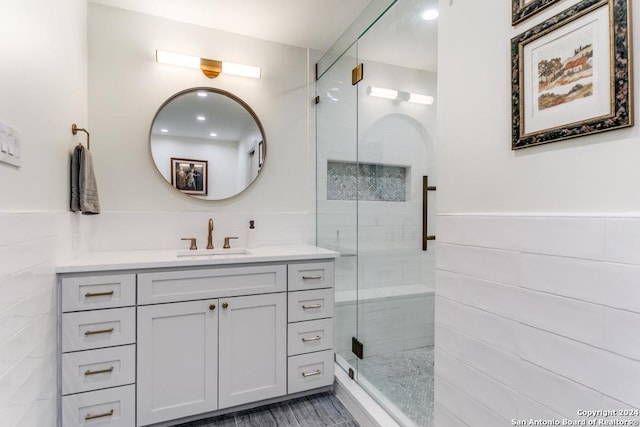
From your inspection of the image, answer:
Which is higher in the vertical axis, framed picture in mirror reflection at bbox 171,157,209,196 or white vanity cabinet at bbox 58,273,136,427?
framed picture in mirror reflection at bbox 171,157,209,196

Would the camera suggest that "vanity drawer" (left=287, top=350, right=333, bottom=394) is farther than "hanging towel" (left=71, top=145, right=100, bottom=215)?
Yes

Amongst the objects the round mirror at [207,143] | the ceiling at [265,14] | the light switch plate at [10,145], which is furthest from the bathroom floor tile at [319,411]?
the ceiling at [265,14]

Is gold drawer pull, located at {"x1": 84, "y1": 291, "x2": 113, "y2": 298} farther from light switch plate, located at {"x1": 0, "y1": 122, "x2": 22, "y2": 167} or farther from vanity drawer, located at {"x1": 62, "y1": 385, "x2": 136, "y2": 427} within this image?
light switch plate, located at {"x1": 0, "y1": 122, "x2": 22, "y2": 167}

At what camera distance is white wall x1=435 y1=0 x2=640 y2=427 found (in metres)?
0.71

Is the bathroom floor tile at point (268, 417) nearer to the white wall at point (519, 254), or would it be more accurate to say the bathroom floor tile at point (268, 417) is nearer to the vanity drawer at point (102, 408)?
the vanity drawer at point (102, 408)

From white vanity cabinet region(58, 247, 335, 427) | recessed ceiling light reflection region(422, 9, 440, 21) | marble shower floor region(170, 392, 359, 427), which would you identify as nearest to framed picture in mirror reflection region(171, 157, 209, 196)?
white vanity cabinet region(58, 247, 335, 427)

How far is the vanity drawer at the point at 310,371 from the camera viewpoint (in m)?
1.93

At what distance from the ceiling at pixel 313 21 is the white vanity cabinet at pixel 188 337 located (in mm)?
1294

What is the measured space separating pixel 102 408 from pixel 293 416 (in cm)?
97

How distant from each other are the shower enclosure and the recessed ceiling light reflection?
0.09 feet

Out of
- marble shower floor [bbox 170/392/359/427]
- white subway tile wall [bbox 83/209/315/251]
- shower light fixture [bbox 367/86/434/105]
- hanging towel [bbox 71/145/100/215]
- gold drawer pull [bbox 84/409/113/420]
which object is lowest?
marble shower floor [bbox 170/392/359/427]

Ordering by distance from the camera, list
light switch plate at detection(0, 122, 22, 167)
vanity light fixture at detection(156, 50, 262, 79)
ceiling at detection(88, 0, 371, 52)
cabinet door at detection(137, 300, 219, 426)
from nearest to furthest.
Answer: light switch plate at detection(0, 122, 22, 167), cabinet door at detection(137, 300, 219, 426), ceiling at detection(88, 0, 371, 52), vanity light fixture at detection(156, 50, 262, 79)

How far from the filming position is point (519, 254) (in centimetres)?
92

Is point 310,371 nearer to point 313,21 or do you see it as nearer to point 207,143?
point 207,143
